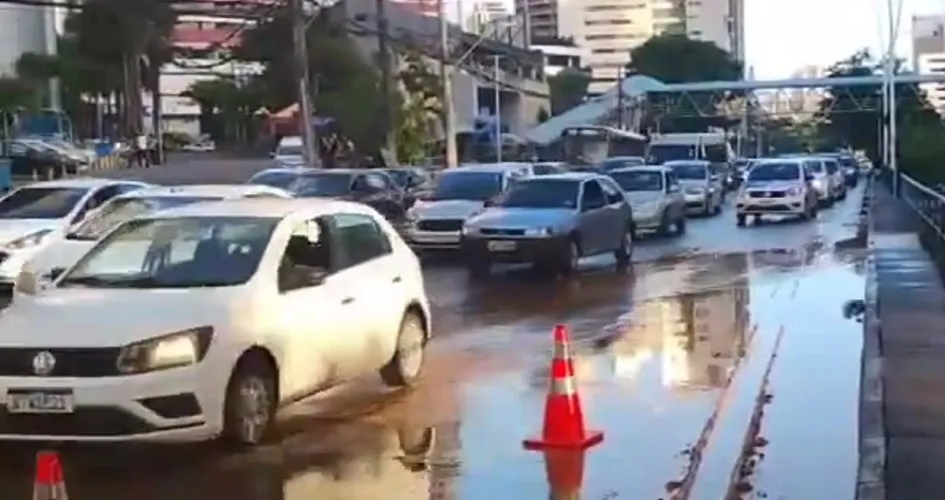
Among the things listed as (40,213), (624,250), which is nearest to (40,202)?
(40,213)

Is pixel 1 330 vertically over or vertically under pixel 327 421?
over

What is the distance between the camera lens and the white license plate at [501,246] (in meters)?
24.5

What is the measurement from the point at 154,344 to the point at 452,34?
94.9 metres

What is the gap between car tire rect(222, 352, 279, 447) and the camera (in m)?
10.2

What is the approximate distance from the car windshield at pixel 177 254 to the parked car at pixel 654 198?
23.0 metres

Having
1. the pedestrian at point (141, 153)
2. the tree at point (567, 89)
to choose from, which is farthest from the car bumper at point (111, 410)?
the tree at point (567, 89)

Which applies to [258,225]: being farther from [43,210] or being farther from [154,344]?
[43,210]

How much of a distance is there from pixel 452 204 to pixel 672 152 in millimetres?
33874

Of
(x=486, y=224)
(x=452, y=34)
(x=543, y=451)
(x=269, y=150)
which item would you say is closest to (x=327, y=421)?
(x=543, y=451)

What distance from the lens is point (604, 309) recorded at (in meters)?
19.5

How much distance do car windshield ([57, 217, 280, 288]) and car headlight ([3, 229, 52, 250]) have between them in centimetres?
960

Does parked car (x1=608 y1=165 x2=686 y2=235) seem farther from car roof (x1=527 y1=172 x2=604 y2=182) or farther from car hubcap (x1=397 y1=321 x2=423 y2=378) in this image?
car hubcap (x1=397 y1=321 x2=423 y2=378)

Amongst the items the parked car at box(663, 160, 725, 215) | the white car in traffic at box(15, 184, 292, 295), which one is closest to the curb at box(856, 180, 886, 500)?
the white car in traffic at box(15, 184, 292, 295)

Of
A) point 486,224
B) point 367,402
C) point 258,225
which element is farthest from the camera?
point 486,224
